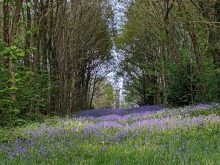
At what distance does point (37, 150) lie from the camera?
7973mm

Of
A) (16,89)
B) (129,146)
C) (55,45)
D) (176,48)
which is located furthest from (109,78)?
(129,146)

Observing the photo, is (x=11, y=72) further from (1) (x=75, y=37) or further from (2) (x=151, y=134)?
(1) (x=75, y=37)

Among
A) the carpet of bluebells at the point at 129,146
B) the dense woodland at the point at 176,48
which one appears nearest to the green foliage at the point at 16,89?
the carpet of bluebells at the point at 129,146

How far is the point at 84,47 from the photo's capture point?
101ft

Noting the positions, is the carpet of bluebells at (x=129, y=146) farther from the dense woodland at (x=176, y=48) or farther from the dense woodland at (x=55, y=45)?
the dense woodland at (x=55, y=45)

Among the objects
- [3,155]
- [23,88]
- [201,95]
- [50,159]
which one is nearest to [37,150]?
[3,155]

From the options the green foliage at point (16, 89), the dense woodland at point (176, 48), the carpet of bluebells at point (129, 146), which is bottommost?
the carpet of bluebells at point (129, 146)

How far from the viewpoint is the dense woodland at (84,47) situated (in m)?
13.5

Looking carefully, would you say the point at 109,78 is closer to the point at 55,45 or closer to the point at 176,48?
the point at 176,48

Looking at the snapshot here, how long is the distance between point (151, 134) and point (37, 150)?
285cm

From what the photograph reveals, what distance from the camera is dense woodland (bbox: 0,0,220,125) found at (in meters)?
13.5

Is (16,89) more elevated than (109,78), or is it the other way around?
(109,78)

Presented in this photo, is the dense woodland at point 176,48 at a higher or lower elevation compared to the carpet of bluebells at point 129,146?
higher

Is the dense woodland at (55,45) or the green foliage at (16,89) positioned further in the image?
the dense woodland at (55,45)
